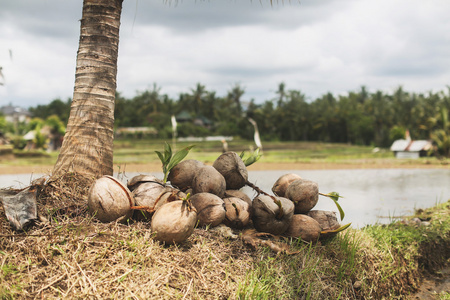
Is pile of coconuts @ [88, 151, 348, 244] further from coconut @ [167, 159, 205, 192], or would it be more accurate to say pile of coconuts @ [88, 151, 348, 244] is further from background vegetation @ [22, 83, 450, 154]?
background vegetation @ [22, 83, 450, 154]

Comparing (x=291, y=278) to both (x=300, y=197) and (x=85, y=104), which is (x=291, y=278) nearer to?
(x=300, y=197)

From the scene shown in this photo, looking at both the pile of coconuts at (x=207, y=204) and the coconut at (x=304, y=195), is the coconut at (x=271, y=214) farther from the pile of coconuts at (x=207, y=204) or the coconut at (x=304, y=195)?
the coconut at (x=304, y=195)

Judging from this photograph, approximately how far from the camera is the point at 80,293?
7.37 ft

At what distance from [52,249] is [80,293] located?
0.42 m

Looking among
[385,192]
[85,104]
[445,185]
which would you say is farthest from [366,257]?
[445,185]

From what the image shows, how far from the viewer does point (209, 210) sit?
2982 millimetres

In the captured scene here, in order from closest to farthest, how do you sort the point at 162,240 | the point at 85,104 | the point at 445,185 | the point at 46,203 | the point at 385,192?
1. the point at 162,240
2. the point at 46,203
3. the point at 85,104
4. the point at 385,192
5. the point at 445,185

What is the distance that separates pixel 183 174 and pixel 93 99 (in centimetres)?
101

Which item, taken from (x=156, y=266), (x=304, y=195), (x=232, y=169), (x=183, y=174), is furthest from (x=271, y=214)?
(x=156, y=266)

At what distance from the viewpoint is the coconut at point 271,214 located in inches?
120

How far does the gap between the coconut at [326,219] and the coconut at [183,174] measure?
1.09 m

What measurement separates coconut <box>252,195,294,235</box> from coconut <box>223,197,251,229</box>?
0.07m

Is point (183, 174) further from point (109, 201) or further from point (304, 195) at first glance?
point (304, 195)

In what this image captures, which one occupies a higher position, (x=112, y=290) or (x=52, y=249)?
(x=52, y=249)
